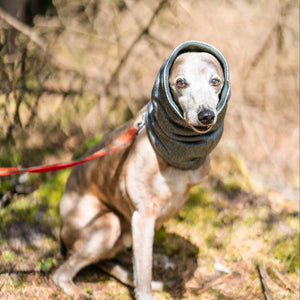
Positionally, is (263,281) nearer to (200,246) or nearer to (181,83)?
(200,246)

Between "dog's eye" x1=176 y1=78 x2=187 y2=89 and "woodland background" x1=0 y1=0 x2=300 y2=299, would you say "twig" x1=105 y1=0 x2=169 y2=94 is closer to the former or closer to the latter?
"woodland background" x1=0 y1=0 x2=300 y2=299

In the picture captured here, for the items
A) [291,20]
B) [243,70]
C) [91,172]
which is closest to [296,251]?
[91,172]

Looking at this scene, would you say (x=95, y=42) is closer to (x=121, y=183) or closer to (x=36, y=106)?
(x=36, y=106)

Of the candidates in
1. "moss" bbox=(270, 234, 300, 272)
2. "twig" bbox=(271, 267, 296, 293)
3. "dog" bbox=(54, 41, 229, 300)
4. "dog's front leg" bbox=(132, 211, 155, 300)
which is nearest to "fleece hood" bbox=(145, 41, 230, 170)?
"dog" bbox=(54, 41, 229, 300)

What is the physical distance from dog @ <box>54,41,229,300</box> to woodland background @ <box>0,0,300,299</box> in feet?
1.34

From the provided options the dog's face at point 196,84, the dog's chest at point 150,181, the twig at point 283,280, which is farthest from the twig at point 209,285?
the dog's face at point 196,84

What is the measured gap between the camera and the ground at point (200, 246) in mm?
3832

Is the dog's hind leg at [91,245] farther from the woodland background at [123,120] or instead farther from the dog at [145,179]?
the woodland background at [123,120]

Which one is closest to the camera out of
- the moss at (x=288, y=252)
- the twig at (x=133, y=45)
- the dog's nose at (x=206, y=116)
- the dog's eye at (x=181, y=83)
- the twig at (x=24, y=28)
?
the dog's nose at (x=206, y=116)

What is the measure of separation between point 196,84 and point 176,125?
339mm

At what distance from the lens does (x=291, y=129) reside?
7.96m

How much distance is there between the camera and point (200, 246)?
462 centimetres

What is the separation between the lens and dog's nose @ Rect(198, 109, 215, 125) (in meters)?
2.74

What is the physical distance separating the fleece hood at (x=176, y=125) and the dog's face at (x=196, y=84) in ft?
0.17
